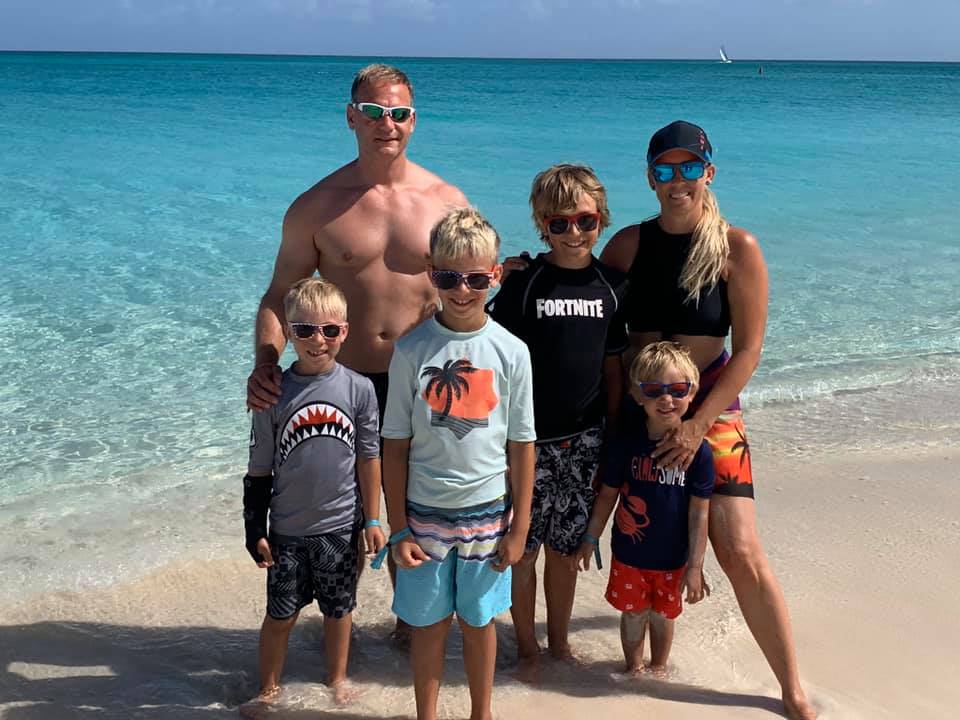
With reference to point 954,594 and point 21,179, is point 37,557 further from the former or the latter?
point 21,179

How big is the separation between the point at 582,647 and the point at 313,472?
131 cm

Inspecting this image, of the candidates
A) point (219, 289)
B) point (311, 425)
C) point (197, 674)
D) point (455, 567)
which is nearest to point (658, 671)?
point (455, 567)

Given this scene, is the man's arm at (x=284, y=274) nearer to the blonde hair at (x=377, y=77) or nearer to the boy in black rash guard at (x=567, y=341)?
the blonde hair at (x=377, y=77)

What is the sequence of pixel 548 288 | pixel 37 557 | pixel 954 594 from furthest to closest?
pixel 37 557, pixel 954 594, pixel 548 288

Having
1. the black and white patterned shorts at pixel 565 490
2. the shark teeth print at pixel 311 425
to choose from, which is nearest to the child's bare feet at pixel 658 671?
the black and white patterned shorts at pixel 565 490

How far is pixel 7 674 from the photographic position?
3.41m

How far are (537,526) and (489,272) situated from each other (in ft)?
3.23

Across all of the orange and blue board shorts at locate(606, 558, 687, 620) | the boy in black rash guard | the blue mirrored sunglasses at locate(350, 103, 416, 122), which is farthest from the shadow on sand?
the blue mirrored sunglasses at locate(350, 103, 416, 122)

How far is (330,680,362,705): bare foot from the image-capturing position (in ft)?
10.7

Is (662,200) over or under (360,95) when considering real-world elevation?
under

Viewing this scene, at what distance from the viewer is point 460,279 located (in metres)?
2.68

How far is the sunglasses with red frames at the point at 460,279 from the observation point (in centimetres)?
269

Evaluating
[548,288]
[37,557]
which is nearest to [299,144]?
[37,557]

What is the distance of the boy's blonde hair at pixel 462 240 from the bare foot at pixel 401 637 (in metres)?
1.58
